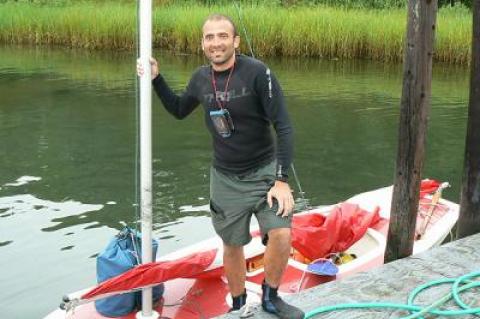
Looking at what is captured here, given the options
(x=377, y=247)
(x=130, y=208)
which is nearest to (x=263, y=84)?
(x=377, y=247)

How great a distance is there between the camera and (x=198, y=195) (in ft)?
26.7

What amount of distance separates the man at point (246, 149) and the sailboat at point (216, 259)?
17.6 inches

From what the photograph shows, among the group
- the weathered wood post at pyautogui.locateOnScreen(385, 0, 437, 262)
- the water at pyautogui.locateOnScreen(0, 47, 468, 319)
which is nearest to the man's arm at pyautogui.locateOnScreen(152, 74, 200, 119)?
the weathered wood post at pyautogui.locateOnScreen(385, 0, 437, 262)

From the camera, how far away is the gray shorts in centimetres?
361

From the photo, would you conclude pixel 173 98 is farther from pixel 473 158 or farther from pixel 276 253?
pixel 473 158

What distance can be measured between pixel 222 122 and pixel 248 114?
0.15 m

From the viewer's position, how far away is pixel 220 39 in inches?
139

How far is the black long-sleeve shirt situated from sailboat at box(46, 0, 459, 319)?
412 millimetres

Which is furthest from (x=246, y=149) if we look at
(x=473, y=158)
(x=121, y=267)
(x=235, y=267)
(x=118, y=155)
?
(x=118, y=155)

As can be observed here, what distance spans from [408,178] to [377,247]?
106cm

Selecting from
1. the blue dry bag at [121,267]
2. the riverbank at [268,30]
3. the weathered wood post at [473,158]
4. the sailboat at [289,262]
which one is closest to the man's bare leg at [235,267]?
the sailboat at [289,262]

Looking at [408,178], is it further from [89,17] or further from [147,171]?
[89,17]

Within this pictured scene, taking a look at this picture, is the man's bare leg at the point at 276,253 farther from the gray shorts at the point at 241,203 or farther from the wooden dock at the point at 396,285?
the wooden dock at the point at 396,285

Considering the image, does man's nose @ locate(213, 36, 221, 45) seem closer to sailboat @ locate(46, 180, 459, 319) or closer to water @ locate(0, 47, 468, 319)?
sailboat @ locate(46, 180, 459, 319)
